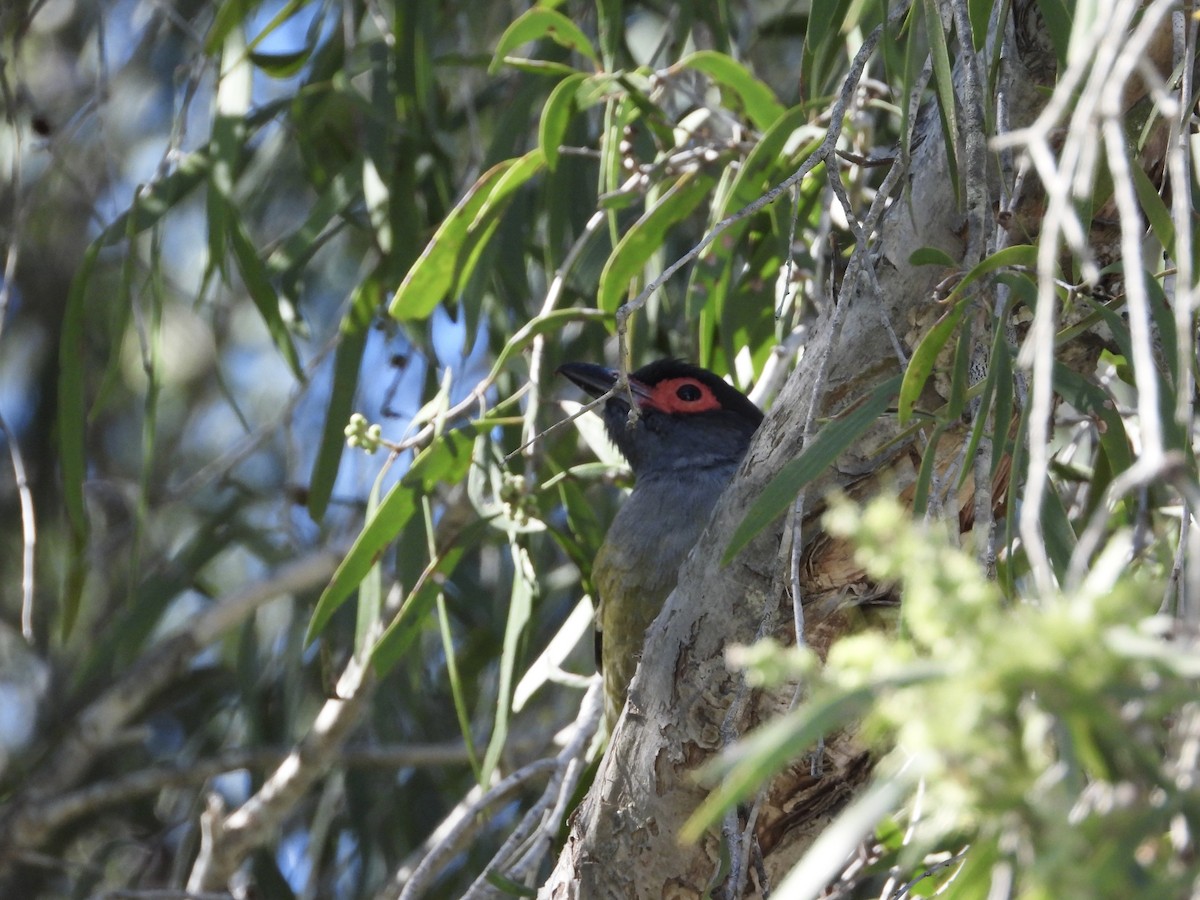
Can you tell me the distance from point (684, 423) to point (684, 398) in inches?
2.7

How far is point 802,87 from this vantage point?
8.73ft

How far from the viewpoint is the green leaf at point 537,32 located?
2939 millimetres

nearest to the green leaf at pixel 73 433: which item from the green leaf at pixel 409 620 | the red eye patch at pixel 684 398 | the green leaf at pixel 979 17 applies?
the green leaf at pixel 409 620

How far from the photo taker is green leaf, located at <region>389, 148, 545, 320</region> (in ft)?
9.91

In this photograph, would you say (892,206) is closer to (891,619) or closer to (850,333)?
(850,333)

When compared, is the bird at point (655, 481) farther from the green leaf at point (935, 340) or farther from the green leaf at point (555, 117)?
the green leaf at point (935, 340)

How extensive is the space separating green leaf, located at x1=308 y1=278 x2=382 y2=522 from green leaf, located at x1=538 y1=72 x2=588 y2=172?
815 millimetres

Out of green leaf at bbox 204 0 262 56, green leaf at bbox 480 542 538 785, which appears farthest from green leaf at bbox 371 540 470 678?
green leaf at bbox 204 0 262 56

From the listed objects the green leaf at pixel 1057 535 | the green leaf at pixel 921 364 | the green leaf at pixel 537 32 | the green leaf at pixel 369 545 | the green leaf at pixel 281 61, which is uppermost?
the green leaf at pixel 281 61

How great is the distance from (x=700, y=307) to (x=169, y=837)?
3.12m

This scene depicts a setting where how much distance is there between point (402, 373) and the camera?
393 centimetres

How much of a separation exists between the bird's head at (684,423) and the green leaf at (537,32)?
3.05 feet

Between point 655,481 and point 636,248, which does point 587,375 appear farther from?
point 636,248

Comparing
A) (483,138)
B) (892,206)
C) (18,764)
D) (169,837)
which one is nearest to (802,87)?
(892,206)
